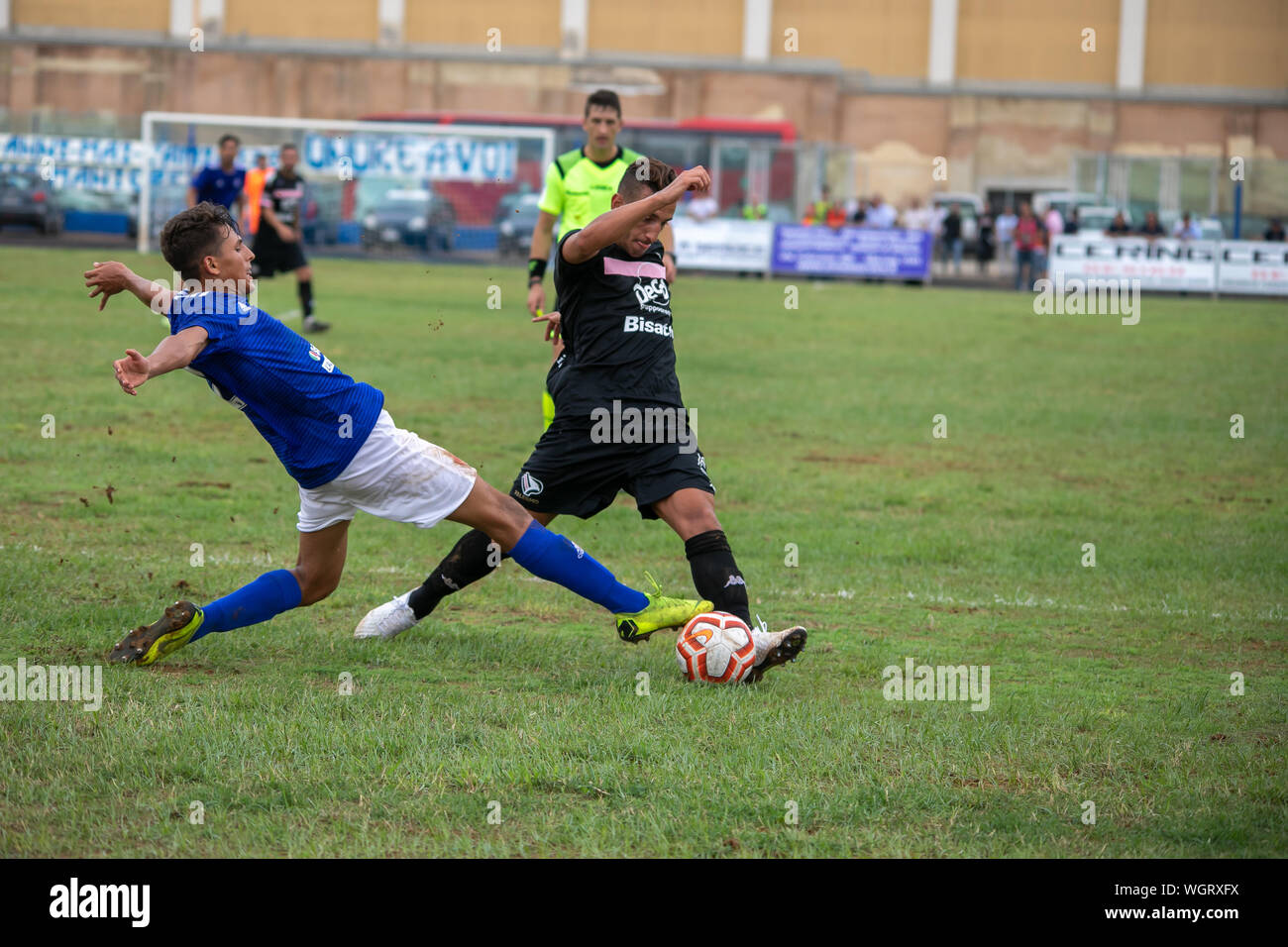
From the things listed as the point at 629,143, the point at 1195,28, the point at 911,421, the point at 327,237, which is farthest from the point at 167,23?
the point at 911,421

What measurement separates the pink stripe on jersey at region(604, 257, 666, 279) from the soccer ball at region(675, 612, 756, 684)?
4.65 feet

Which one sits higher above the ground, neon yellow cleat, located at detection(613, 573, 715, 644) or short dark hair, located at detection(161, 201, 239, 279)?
short dark hair, located at detection(161, 201, 239, 279)

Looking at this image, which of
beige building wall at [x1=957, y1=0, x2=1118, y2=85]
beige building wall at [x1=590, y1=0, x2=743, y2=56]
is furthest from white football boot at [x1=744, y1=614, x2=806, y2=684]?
beige building wall at [x1=957, y1=0, x2=1118, y2=85]

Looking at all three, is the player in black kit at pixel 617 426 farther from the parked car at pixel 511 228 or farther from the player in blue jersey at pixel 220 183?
the parked car at pixel 511 228

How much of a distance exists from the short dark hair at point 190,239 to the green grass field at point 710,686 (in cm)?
105

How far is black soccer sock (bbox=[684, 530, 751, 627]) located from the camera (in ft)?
17.6

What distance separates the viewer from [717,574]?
539 centimetres

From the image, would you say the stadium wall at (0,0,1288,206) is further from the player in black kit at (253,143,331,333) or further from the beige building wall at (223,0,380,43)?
the player in black kit at (253,143,331,333)

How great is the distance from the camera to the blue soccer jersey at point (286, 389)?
15.8 feet

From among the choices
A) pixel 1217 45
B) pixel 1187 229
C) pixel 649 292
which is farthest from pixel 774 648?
pixel 1217 45

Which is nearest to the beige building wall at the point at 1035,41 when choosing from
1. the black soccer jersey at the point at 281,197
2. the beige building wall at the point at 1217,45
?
the beige building wall at the point at 1217,45
